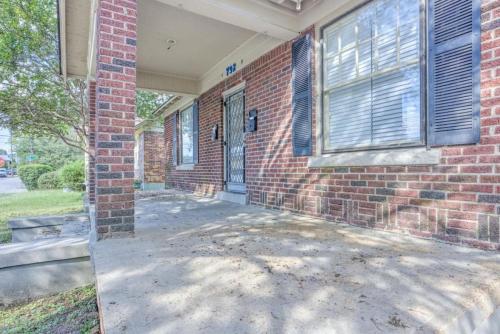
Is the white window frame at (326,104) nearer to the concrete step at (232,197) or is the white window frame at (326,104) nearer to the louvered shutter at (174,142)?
the concrete step at (232,197)

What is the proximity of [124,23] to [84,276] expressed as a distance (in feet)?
7.79

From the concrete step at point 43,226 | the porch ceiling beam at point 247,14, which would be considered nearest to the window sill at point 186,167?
the concrete step at point 43,226

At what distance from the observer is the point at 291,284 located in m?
1.61

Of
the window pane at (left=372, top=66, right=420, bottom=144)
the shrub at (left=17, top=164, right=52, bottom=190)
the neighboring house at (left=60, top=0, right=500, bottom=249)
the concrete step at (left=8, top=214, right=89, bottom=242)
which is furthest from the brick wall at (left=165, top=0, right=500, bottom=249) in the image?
the shrub at (left=17, top=164, right=52, bottom=190)

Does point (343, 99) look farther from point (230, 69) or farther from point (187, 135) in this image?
point (187, 135)

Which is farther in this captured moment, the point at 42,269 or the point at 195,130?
the point at 195,130

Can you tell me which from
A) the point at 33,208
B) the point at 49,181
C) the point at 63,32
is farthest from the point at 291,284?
the point at 49,181

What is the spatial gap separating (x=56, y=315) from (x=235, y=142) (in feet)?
14.2

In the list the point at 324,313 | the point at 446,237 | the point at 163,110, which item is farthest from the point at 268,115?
the point at 163,110

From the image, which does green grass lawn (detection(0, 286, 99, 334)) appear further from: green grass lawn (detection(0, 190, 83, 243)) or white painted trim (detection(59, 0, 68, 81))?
white painted trim (detection(59, 0, 68, 81))

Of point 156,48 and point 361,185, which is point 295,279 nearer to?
point 361,185

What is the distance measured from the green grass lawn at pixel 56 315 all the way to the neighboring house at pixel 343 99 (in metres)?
0.60

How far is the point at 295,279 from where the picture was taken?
168 cm

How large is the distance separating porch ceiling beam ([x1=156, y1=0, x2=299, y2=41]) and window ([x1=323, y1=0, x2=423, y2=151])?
21.8 inches
